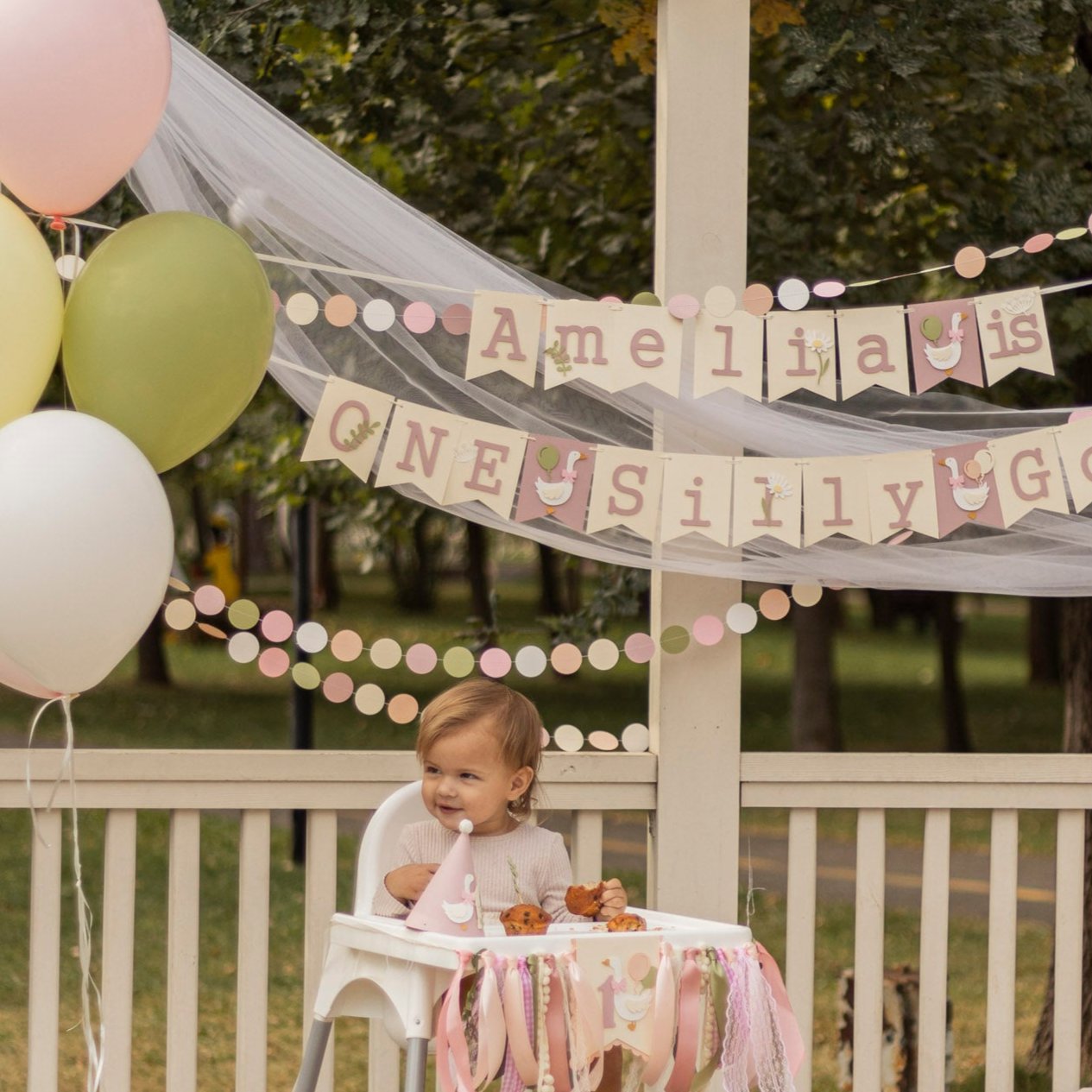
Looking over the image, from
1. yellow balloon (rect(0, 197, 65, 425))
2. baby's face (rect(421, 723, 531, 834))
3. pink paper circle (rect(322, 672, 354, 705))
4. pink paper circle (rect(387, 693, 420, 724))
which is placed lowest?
baby's face (rect(421, 723, 531, 834))

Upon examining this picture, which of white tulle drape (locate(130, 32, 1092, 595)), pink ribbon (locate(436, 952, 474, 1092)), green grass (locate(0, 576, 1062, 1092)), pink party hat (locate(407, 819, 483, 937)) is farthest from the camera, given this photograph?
green grass (locate(0, 576, 1062, 1092))

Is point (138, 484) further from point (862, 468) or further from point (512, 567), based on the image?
point (512, 567)

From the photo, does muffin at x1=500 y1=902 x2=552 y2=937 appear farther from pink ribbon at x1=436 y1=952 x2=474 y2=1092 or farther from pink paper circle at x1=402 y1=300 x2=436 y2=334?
pink paper circle at x1=402 y1=300 x2=436 y2=334

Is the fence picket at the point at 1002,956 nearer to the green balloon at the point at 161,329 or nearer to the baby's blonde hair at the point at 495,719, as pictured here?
the baby's blonde hair at the point at 495,719

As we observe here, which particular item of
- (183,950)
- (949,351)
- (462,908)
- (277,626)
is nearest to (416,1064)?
(462,908)

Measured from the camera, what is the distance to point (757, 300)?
3.20m

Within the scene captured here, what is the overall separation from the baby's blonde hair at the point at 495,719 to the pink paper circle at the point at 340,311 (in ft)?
2.32

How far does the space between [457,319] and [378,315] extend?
0.14 metres

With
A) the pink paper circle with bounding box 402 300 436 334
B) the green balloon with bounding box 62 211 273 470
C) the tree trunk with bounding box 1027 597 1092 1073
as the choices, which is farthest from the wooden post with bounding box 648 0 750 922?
the tree trunk with bounding box 1027 597 1092 1073

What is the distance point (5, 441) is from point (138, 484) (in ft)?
0.61

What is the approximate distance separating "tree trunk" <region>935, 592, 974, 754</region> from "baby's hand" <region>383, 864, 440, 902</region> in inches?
347

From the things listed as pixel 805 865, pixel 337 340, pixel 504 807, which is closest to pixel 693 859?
pixel 805 865

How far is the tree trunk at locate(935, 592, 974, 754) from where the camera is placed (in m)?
11.3

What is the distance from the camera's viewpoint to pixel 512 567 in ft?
132
